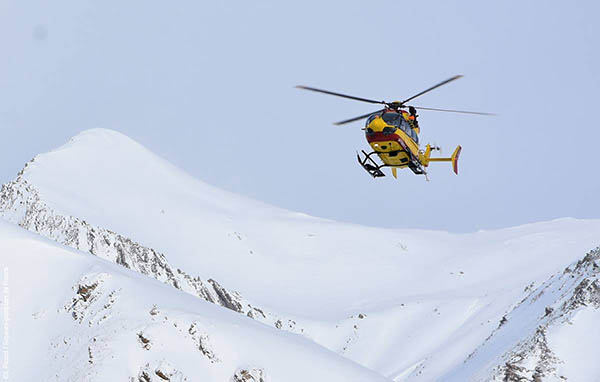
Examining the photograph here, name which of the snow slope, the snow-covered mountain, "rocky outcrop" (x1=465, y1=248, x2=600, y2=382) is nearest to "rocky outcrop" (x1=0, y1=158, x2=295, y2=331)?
the snow-covered mountain

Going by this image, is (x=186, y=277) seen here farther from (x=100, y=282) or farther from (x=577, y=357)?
(x=577, y=357)

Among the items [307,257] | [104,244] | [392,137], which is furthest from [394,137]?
[307,257]

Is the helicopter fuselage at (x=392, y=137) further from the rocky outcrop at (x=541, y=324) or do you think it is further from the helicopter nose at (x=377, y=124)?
the rocky outcrop at (x=541, y=324)

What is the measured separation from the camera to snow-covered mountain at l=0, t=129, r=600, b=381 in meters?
61.0

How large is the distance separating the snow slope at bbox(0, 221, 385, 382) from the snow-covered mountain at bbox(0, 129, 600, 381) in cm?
1221

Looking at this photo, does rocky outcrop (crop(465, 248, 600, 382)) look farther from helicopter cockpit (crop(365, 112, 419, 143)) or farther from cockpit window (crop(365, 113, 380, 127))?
cockpit window (crop(365, 113, 380, 127))

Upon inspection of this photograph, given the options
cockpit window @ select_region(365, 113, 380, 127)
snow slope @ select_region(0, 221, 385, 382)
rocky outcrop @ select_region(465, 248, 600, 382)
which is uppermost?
cockpit window @ select_region(365, 113, 380, 127)

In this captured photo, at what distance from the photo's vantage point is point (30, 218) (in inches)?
2464

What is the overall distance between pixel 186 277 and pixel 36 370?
31220 millimetres

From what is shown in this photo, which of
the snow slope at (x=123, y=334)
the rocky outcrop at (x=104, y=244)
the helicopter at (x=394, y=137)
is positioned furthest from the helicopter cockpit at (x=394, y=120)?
the rocky outcrop at (x=104, y=244)

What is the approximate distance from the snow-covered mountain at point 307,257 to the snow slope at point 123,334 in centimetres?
1221

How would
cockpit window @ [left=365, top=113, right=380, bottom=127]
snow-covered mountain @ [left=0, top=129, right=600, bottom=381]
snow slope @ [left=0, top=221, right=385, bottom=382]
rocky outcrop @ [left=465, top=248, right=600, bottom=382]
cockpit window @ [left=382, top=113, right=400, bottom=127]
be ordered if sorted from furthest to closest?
snow-covered mountain @ [left=0, top=129, right=600, bottom=381] < rocky outcrop @ [left=465, top=248, right=600, bottom=382] < cockpit window @ [left=365, top=113, right=380, bottom=127] < cockpit window @ [left=382, top=113, right=400, bottom=127] < snow slope @ [left=0, top=221, right=385, bottom=382]

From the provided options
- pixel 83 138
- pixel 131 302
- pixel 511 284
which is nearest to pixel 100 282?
pixel 131 302

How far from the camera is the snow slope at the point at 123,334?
32.8 m
